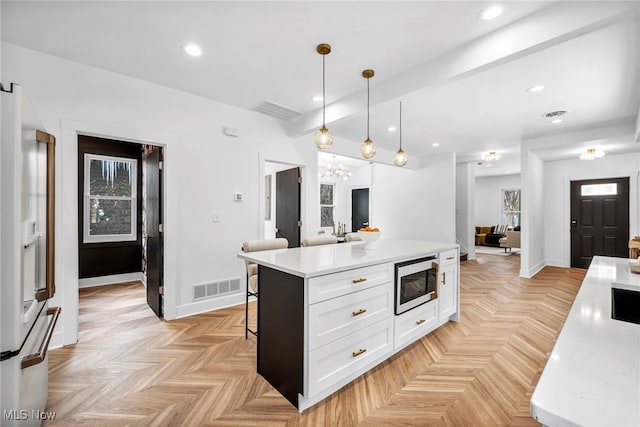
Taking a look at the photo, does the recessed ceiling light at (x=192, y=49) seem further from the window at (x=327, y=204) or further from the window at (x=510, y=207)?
the window at (x=510, y=207)

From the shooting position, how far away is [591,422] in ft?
1.71

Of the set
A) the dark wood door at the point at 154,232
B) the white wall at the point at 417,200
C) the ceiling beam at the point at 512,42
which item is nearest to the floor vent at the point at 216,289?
the dark wood door at the point at 154,232

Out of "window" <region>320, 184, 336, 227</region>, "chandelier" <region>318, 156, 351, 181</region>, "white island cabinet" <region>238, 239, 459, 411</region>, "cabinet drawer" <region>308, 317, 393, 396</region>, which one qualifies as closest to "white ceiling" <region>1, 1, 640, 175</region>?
"white island cabinet" <region>238, 239, 459, 411</region>

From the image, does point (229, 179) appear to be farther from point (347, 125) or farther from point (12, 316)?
point (12, 316)

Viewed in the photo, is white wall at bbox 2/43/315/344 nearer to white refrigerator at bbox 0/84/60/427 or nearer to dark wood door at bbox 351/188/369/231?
white refrigerator at bbox 0/84/60/427

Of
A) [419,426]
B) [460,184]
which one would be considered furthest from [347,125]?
[460,184]

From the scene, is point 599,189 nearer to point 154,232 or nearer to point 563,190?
point 563,190

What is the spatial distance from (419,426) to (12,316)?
2.14 meters

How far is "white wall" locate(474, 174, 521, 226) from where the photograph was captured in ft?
34.1

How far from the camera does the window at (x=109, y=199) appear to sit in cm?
467

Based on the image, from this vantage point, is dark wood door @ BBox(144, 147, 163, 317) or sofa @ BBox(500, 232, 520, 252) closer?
dark wood door @ BBox(144, 147, 163, 317)

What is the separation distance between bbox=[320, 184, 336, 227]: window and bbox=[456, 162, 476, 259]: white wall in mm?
3657

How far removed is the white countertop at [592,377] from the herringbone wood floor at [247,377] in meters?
1.22

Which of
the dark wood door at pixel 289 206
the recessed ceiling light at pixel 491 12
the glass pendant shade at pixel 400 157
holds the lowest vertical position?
the dark wood door at pixel 289 206
